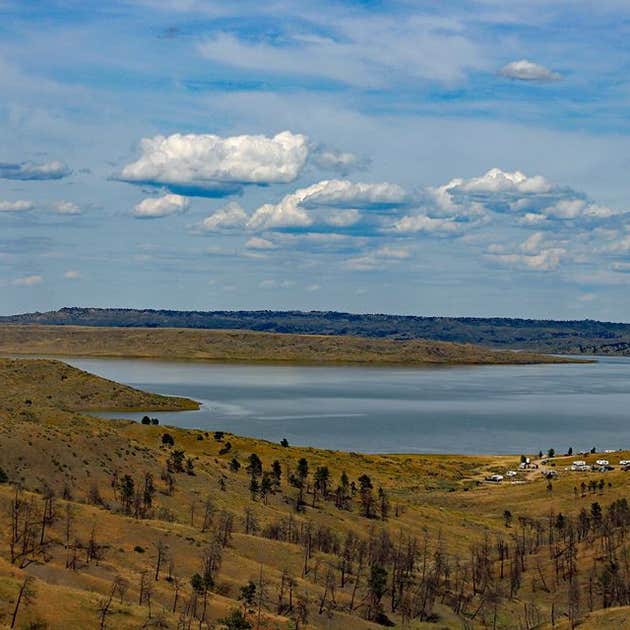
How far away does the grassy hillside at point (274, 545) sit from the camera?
189 ft

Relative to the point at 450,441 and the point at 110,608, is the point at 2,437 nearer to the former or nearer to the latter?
the point at 110,608

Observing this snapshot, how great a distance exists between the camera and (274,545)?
76.4m

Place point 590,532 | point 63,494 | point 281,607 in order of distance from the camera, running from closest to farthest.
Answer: point 281,607
point 63,494
point 590,532

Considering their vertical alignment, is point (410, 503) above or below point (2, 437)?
below

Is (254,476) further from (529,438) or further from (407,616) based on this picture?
(529,438)

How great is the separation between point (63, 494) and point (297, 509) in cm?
2643

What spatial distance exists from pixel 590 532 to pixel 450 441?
9408 centimetres

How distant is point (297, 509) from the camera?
3856 inches

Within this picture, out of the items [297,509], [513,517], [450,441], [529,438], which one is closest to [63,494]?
[297,509]

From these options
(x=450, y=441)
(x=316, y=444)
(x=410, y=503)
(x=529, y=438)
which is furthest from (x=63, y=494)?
(x=529, y=438)

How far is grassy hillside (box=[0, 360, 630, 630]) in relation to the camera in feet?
189

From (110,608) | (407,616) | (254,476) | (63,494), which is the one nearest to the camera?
(110,608)

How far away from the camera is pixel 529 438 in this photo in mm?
194125

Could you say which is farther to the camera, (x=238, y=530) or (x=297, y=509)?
(x=297, y=509)
